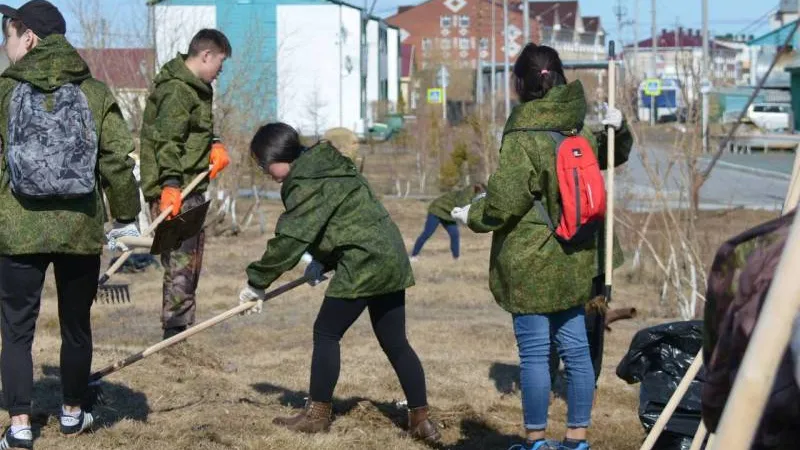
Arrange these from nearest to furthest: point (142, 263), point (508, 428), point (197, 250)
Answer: point (508, 428)
point (197, 250)
point (142, 263)

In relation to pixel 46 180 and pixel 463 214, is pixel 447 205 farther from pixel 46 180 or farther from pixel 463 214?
pixel 46 180

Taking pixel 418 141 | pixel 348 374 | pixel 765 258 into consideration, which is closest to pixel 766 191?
pixel 418 141

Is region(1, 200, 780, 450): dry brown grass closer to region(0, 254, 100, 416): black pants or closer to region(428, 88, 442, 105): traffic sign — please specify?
region(0, 254, 100, 416): black pants

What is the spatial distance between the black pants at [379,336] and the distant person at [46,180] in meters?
0.95

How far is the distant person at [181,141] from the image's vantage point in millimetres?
6012

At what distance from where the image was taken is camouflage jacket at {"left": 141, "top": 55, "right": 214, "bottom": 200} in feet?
19.7

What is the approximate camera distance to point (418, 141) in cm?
2392

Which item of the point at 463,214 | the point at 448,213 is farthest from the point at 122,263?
the point at 448,213

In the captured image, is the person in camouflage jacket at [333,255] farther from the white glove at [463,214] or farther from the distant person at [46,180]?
the distant person at [46,180]

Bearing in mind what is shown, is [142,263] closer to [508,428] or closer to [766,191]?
[508,428]

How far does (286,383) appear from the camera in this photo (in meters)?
6.71

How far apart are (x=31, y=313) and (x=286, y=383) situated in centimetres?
212

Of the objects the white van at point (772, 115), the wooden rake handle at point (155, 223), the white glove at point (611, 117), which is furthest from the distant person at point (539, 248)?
the white van at point (772, 115)

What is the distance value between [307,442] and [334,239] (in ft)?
2.78
